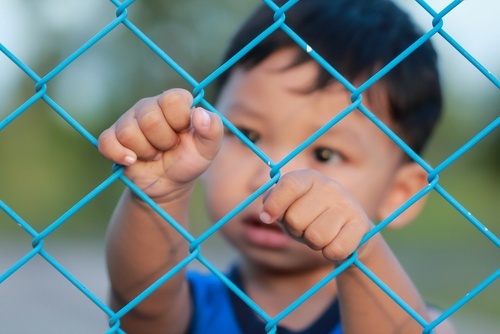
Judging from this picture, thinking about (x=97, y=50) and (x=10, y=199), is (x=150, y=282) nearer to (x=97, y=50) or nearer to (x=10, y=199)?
(x=10, y=199)

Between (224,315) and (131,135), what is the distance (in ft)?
1.99

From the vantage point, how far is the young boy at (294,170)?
1102 mm

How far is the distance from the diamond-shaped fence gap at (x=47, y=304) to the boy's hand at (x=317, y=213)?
2963 millimetres

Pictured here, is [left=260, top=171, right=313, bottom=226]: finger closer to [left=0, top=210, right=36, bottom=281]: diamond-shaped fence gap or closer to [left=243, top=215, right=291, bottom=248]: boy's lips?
[left=243, top=215, right=291, bottom=248]: boy's lips

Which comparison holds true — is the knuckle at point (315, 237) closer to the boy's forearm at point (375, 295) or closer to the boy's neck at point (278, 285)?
the boy's forearm at point (375, 295)

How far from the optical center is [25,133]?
853 centimetres

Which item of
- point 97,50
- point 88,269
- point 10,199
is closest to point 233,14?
point 97,50

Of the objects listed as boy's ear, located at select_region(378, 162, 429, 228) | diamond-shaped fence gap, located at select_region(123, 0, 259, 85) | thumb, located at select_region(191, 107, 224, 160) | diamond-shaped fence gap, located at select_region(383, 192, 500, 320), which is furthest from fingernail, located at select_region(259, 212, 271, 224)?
diamond-shaped fence gap, located at select_region(123, 0, 259, 85)

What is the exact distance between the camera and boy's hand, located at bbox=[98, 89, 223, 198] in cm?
86

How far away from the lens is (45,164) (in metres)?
8.56

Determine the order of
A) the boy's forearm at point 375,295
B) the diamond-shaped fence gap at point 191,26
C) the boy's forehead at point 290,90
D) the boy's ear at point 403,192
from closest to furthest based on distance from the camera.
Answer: the boy's forearm at point 375,295
the boy's forehead at point 290,90
the boy's ear at point 403,192
the diamond-shaped fence gap at point 191,26

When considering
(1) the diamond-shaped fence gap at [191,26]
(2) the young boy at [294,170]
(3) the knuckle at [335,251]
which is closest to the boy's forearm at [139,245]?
(2) the young boy at [294,170]

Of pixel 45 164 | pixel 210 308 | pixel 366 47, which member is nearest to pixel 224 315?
pixel 210 308

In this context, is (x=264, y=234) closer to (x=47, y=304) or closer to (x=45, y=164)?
(x=47, y=304)
